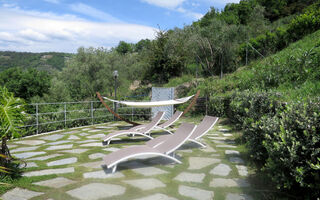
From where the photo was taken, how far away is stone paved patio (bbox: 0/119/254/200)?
2.73 meters

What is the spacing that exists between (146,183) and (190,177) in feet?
2.11

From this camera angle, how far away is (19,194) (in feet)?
8.82

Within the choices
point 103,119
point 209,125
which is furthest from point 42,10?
point 209,125

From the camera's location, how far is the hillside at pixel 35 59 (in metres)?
52.7

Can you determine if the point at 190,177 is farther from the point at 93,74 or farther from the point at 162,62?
the point at 93,74

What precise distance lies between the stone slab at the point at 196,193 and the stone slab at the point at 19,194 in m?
1.66

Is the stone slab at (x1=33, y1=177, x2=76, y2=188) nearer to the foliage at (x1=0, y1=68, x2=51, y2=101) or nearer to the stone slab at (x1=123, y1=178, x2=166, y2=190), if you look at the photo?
the stone slab at (x1=123, y1=178, x2=166, y2=190)

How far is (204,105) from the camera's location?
1039 centimetres

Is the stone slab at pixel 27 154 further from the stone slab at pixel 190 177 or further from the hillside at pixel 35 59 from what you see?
the hillside at pixel 35 59

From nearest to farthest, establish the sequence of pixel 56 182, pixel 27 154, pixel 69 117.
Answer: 1. pixel 56 182
2. pixel 27 154
3. pixel 69 117

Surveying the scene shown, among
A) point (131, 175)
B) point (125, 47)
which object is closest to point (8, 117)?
point (131, 175)

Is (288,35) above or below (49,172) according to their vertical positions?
above

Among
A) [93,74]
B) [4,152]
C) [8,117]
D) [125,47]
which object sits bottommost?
[4,152]

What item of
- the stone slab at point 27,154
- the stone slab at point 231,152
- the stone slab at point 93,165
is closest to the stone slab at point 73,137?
the stone slab at point 27,154
